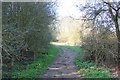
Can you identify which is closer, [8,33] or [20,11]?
[8,33]

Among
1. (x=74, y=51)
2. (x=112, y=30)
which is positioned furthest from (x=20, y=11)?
(x=74, y=51)

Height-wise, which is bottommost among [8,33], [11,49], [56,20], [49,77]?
[49,77]

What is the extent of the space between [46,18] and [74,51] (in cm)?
730

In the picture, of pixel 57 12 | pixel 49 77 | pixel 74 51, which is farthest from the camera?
pixel 74 51

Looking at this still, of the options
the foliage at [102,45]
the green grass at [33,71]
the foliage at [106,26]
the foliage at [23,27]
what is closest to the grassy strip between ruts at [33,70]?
the green grass at [33,71]

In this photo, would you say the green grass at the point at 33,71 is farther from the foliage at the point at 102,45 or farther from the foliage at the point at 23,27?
the foliage at the point at 102,45

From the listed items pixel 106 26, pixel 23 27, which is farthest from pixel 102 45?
pixel 23 27

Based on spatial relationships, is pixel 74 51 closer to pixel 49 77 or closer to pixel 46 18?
pixel 46 18

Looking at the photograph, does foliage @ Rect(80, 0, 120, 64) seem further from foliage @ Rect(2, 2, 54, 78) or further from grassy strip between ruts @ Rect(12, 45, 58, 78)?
grassy strip between ruts @ Rect(12, 45, 58, 78)

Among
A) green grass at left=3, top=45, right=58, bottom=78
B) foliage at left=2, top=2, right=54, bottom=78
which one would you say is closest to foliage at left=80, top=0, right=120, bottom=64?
foliage at left=2, top=2, right=54, bottom=78

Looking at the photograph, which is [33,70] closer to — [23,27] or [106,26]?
[23,27]

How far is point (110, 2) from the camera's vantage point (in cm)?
1546

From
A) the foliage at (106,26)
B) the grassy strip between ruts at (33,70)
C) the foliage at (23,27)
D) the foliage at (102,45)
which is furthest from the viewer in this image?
the foliage at (102,45)

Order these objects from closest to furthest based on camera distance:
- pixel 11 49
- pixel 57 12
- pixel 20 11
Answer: pixel 11 49 < pixel 20 11 < pixel 57 12
